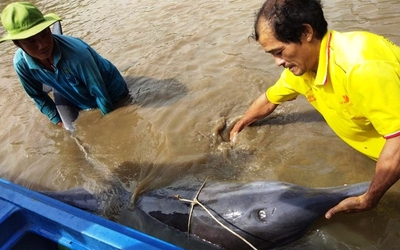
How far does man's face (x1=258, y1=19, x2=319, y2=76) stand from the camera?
2.40 m

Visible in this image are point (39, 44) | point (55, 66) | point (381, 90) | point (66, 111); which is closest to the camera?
point (381, 90)

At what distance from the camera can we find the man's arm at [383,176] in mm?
2250

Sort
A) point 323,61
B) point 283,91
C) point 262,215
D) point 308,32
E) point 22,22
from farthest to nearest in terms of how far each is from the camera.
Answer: point 22,22 → point 283,91 → point 262,215 → point 323,61 → point 308,32

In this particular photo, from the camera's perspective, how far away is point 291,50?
95.6 inches

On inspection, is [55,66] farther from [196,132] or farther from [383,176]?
[383,176]

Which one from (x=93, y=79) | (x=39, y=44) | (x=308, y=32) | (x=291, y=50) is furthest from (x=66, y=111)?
(x=308, y=32)

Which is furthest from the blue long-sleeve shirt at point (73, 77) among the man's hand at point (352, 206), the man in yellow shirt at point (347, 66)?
the man's hand at point (352, 206)

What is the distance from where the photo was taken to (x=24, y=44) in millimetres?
3924

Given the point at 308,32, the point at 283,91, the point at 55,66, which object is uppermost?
the point at 308,32

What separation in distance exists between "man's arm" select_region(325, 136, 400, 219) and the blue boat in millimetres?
1443

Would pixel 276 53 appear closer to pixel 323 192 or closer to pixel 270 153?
pixel 323 192

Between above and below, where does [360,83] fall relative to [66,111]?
above

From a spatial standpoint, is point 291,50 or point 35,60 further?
point 35,60

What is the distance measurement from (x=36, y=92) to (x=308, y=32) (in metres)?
3.94
